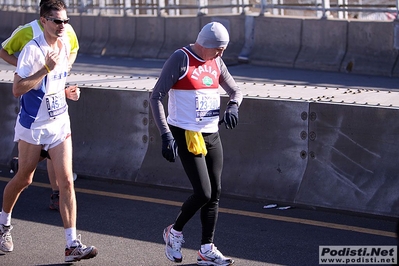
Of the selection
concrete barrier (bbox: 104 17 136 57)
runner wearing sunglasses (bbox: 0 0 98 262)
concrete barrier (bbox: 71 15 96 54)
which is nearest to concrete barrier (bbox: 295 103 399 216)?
runner wearing sunglasses (bbox: 0 0 98 262)

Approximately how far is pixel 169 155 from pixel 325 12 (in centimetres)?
1215

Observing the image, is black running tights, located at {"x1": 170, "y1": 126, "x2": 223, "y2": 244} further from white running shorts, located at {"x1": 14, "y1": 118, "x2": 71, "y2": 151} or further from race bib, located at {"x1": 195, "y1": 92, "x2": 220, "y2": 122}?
white running shorts, located at {"x1": 14, "y1": 118, "x2": 71, "y2": 151}

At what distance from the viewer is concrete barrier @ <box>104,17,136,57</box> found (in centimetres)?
2198

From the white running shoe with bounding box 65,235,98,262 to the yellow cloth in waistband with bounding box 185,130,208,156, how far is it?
1.17 m

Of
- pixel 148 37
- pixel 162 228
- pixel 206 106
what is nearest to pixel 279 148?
pixel 162 228

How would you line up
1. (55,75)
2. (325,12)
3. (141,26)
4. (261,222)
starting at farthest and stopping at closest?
1. (141,26)
2. (325,12)
3. (261,222)
4. (55,75)

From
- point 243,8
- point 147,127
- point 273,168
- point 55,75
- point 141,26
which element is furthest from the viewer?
point 141,26

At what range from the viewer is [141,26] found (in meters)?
21.7

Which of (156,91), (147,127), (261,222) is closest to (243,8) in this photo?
(147,127)

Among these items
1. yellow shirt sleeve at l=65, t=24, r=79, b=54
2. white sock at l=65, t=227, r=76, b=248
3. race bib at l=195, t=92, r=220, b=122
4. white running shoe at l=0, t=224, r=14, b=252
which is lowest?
white running shoe at l=0, t=224, r=14, b=252

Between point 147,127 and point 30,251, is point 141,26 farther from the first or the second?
point 30,251

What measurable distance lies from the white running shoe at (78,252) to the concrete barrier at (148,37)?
14.6 m

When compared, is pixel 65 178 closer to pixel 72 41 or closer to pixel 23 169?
pixel 23 169

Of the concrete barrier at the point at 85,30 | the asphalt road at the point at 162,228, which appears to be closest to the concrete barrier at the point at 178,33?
the concrete barrier at the point at 85,30
